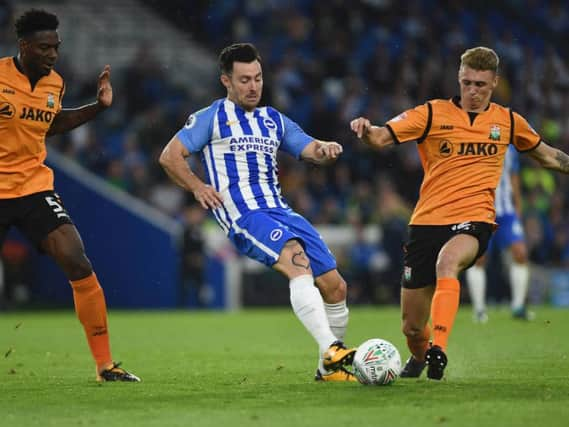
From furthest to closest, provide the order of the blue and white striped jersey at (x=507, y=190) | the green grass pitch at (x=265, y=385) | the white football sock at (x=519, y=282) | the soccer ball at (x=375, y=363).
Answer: the white football sock at (x=519, y=282) < the blue and white striped jersey at (x=507, y=190) < the soccer ball at (x=375, y=363) < the green grass pitch at (x=265, y=385)

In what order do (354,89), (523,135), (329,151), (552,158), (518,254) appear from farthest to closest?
(354,89), (518,254), (552,158), (523,135), (329,151)

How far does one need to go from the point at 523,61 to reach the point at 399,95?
11.5 ft

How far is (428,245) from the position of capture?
8.24 m

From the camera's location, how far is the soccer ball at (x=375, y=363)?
741cm

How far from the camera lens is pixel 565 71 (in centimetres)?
2575

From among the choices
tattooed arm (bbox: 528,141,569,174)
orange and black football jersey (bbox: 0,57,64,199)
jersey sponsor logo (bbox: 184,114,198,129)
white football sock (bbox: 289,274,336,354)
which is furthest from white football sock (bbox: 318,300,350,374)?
orange and black football jersey (bbox: 0,57,64,199)

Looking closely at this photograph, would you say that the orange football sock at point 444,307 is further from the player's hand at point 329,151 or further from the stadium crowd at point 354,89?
the stadium crowd at point 354,89

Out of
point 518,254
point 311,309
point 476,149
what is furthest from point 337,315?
point 518,254

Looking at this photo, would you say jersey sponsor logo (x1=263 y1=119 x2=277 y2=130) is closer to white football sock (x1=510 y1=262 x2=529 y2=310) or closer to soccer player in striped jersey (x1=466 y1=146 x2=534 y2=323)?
soccer player in striped jersey (x1=466 y1=146 x2=534 y2=323)

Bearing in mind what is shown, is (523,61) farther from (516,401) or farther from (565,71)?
(516,401)

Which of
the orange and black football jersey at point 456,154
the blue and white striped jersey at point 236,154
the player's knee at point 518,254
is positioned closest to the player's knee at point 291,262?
the blue and white striped jersey at point 236,154

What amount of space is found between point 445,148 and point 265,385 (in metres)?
1.99

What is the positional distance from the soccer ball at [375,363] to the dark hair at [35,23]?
294 centimetres

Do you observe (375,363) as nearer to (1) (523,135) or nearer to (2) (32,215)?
(1) (523,135)
